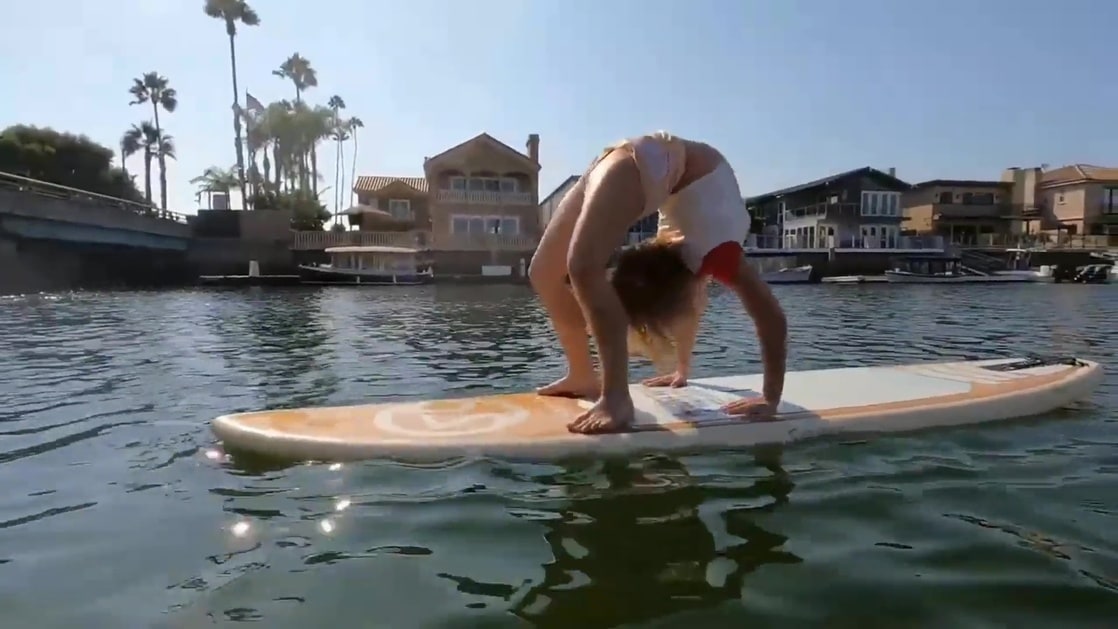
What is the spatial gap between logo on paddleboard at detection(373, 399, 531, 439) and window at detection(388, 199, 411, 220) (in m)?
52.0

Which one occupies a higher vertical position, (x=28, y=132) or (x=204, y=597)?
(x=28, y=132)

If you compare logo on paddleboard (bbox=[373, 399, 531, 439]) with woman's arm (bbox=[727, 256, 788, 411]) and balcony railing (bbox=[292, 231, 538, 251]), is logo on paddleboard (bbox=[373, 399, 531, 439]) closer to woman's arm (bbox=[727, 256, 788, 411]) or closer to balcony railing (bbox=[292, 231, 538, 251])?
woman's arm (bbox=[727, 256, 788, 411])

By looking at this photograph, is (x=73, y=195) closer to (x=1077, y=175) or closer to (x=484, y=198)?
(x=484, y=198)

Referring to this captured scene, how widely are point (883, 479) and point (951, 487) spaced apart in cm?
30

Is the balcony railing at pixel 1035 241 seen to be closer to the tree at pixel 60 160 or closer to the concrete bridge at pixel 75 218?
the concrete bridge at pixel 75 218

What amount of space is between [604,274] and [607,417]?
0.77 meters

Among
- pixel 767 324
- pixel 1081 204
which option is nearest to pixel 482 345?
pixel 767 324

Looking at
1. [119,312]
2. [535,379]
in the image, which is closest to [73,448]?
[535,379]

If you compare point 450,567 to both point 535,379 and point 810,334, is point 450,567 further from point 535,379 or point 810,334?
point 810,334

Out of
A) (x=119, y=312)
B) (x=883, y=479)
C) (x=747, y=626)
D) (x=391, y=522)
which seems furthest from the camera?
(x=119, y=312)

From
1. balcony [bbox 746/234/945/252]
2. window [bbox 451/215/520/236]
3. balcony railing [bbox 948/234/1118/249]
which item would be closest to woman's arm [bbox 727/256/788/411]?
window [bbox 451/215/520/236]

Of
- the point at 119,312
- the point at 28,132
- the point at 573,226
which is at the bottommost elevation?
the point at 119,312

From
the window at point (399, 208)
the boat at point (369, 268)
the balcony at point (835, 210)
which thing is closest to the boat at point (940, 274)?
the balcony at point (835, 210)

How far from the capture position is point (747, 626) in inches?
93.0
